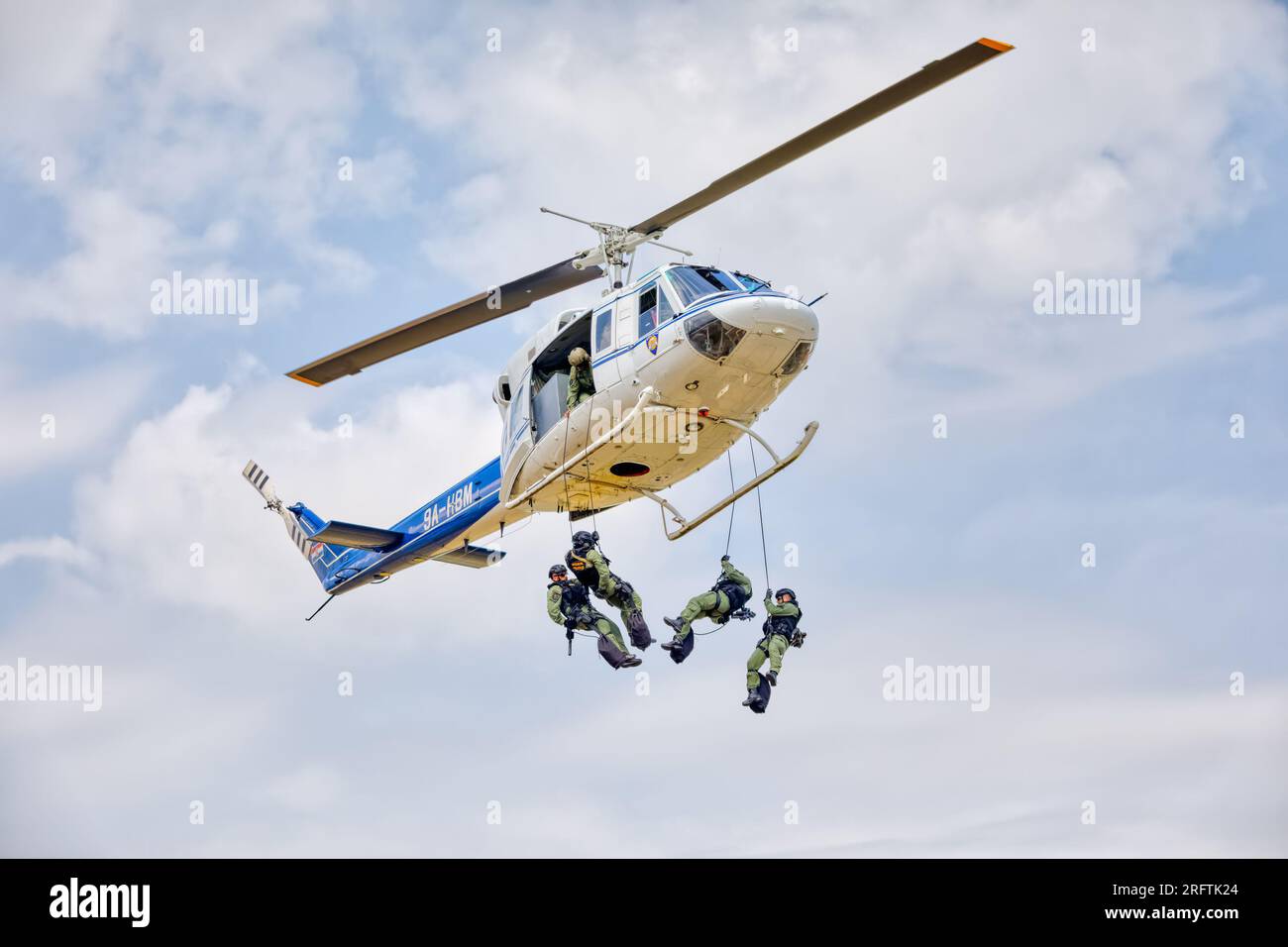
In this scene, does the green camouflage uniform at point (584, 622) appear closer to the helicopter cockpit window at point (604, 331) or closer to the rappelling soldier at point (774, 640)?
the rappelling soldier at point (774, 640)

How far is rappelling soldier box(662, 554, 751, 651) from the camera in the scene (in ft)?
78.9

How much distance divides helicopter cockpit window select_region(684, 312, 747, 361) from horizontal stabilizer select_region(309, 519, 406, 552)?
9.73 meters

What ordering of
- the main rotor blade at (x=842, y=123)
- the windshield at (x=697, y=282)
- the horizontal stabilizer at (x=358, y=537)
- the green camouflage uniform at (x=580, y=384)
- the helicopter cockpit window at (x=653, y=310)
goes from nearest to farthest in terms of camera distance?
1. the main rotor blade at (x=842, y=123)
2. the windshield at (x=697, y=282)
3. the helicopter cockpit window at (x=653, y=310)
4. the green camouflage uniform at (x=580, y=384)
5. the horizontal stabilizer at (x=358, y=537)

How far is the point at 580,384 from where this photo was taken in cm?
2427

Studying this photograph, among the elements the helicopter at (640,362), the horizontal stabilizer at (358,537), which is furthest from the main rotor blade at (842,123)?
the horizontal stabilizer at (358,537)

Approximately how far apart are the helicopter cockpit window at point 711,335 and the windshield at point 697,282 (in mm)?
368

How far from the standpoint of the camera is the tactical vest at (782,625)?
78.8 ft

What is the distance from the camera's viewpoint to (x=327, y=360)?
85.6ft

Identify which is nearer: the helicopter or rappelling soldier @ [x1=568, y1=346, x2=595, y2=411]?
the helicopter

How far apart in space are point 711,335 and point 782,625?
4.49 metres

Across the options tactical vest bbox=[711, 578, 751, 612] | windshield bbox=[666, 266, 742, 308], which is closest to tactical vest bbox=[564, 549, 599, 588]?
tactical vest bbox=[711, 578, 751, 612]

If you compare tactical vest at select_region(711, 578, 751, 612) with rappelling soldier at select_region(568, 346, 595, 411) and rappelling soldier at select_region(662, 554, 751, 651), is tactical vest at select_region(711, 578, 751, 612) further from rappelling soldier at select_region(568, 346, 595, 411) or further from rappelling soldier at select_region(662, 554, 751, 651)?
rappelling soldier at select_region(568, 346, 595, 411)
